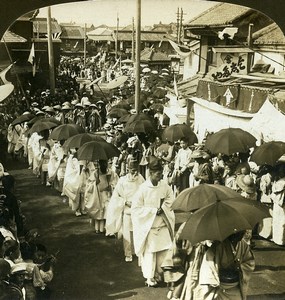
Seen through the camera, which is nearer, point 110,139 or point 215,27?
point 110,139

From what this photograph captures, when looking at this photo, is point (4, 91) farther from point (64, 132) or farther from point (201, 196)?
point (64, 132)

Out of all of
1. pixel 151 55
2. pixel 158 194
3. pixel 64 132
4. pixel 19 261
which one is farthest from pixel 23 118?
pixel 151 55

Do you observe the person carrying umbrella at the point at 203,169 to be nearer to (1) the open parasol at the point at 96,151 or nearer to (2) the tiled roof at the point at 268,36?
(1) the open parasol at the point at 96,151

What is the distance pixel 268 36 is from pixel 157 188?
686 cm

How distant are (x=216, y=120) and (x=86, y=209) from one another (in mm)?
4029

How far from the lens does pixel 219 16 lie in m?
15.1

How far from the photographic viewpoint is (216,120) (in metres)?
10.9

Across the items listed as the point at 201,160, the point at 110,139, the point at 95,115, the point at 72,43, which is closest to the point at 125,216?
the point at 201,160

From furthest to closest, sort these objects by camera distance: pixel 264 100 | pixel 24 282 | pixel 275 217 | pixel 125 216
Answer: pixel 264 100 < pixel 275 217 < pixel 125 216 < pixel 24 282

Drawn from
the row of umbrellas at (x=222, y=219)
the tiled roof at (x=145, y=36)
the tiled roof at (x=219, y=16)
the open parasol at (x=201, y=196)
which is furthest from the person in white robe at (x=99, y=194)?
the tiled roof at (x=145, y=36)

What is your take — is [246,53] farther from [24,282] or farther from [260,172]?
[24,282]

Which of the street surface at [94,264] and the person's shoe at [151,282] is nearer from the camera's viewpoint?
the street surface at [94,264]

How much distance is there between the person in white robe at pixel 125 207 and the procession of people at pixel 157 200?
0.05ft

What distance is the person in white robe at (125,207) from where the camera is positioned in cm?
720
